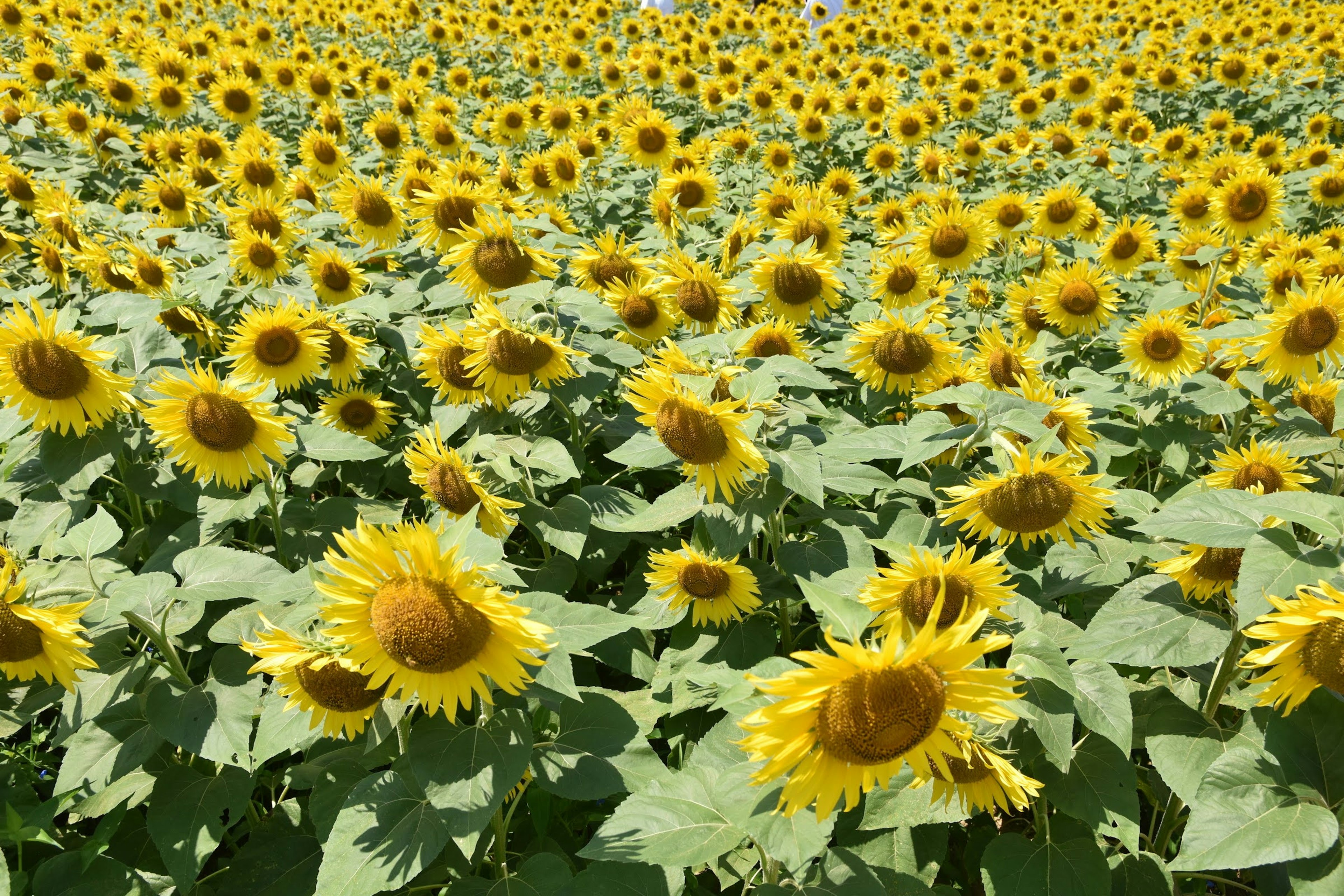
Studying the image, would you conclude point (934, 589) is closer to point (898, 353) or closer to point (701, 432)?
point (701, 432)

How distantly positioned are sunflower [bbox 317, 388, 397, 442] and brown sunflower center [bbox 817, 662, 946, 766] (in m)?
2.87

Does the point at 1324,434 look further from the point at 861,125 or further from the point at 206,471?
the point at 861,125

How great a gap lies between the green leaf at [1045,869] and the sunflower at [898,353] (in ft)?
5.74

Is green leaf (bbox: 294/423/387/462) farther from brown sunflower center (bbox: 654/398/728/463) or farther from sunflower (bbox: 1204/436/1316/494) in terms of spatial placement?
sunflower (bbox: 1204/436/1316/494)

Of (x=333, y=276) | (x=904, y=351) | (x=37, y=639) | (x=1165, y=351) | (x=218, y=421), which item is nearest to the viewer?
(x=37, y=639)

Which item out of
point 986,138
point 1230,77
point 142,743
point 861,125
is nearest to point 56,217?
point 142,743

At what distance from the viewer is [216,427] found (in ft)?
8.45

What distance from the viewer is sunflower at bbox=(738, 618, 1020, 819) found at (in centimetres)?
132

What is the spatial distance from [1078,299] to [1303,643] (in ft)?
10.2

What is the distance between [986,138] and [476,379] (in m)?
8.41

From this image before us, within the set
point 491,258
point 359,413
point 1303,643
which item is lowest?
point 359,413

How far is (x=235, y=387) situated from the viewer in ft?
8.71

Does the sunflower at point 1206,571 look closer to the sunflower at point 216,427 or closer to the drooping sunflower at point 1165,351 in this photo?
the drooping sunflower at point 1165,351

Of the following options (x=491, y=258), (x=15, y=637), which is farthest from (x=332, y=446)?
(x=15, y=637)
